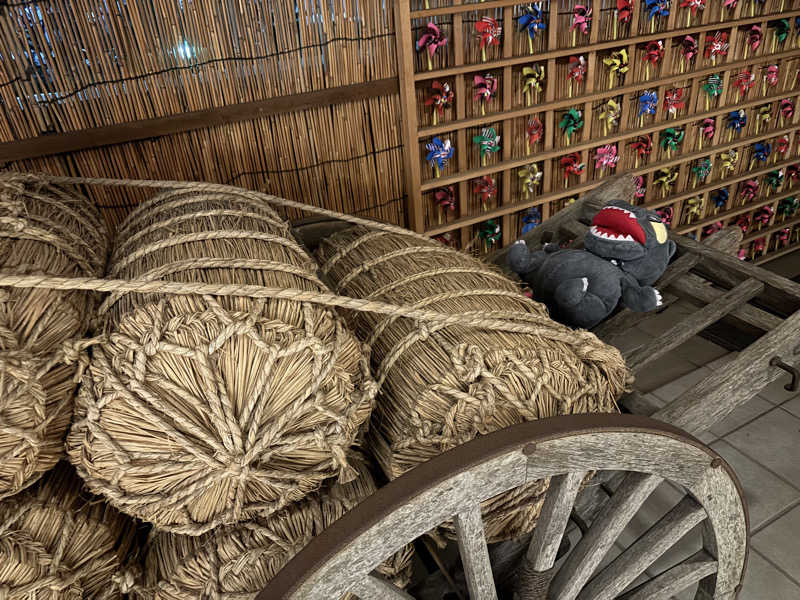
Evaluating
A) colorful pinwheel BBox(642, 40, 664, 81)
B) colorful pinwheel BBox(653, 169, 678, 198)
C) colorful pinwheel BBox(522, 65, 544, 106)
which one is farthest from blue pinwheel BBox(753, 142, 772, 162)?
colorful pinwheel BBox(522, 65, 544, 106)

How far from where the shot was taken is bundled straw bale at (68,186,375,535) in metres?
0.65

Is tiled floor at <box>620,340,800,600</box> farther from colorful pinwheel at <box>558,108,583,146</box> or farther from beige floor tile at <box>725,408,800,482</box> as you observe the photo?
colorful pinwheel at <box>558,108,583,146</box>

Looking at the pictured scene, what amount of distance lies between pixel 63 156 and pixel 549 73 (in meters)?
1.64

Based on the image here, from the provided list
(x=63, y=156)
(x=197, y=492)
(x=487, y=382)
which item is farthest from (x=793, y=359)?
(x=63, y=156)

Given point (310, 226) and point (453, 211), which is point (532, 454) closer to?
point (310, 226)

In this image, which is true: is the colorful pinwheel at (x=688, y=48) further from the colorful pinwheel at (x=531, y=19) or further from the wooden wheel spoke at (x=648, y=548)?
the wooden wheel spoke at (x=648, y=548)

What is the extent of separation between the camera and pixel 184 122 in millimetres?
Result: 1439

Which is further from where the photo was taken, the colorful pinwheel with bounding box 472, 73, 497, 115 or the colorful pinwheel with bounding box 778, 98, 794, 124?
the colorful pinwheel with bounding box 778, 98, 794, 124

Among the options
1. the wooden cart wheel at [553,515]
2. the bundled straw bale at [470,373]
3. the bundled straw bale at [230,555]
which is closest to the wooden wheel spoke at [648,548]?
the wooden cart wheel at [553,515]

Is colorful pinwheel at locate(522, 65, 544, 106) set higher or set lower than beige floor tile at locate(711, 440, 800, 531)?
higher

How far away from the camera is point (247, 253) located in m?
0.82

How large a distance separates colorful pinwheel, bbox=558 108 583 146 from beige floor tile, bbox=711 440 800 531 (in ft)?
4.57

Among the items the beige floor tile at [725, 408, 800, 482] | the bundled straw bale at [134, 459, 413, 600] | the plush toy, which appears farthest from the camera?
the beige floor tile at [725, 408, 800, 482]

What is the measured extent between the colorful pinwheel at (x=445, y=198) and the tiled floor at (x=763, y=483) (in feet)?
3.48
